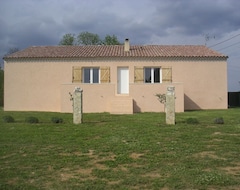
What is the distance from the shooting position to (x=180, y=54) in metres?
22.9

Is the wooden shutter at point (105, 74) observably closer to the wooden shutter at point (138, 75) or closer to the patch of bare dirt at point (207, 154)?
the wooden shutter at point (138, 75)

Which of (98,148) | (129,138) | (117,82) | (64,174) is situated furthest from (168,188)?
(117,82)

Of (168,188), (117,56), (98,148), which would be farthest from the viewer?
(117,56)

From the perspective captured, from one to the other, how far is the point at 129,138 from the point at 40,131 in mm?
3339

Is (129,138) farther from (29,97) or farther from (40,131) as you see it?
(29,97)

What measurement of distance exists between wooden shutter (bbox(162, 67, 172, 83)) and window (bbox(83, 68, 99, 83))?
15.5 feet

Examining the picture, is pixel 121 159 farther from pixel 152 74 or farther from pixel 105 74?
pixel 152 74

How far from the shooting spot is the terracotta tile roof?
22766 millimetres

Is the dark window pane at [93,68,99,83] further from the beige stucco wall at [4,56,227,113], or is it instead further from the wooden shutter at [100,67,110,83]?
the wooden shutter at [100,67,110,83]

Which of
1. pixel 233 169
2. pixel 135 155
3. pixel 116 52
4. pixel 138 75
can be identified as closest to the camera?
pixel 233 169

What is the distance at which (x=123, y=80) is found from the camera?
75.0 feet

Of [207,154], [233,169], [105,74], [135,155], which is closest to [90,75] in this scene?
[105,74]

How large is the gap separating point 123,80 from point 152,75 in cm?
210

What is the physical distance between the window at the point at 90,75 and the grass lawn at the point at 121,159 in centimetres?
1198
